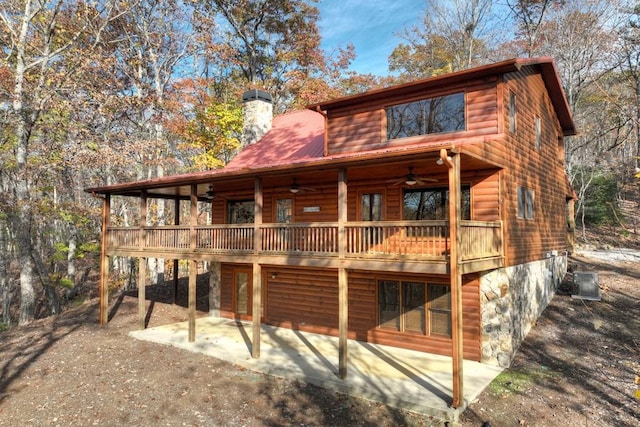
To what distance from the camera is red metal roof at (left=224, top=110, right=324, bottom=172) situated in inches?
562

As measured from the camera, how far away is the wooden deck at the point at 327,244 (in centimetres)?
782

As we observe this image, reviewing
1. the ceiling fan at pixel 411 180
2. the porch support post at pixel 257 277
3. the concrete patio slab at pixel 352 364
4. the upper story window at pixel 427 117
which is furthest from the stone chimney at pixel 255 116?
the ceiling fan at pixel 411 180

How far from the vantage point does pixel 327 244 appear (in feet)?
35.6

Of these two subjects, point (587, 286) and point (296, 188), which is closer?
point (296, 188)

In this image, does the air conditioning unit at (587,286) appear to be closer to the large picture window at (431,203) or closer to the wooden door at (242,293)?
the large picture window at (431,203)

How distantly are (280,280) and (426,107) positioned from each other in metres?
7.28

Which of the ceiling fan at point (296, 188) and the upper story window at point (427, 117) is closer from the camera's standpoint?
the upper story window at point (427, 117)

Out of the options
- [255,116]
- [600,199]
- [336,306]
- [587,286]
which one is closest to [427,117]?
[336,306]

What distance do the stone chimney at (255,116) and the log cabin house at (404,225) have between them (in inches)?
157

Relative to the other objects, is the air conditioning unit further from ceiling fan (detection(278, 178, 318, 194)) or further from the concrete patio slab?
ceiling fan (detection(278, 178, 318, 194))

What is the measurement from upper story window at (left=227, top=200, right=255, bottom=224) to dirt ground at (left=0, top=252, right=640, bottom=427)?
17.3 feet

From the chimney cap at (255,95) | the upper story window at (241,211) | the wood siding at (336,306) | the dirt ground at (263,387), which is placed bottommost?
the dirt ground at (263,387)

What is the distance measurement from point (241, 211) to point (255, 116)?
5552 mm

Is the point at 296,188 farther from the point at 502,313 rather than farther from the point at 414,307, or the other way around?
the point at 502,313
